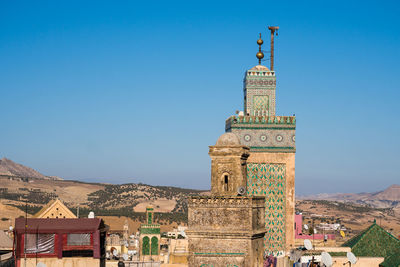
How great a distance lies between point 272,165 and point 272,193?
1.40 meters

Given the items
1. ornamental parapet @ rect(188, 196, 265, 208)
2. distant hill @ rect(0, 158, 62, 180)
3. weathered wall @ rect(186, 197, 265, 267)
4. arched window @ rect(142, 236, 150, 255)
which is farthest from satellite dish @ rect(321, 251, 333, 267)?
distant hill @ rect(0, 158, 62, 180)

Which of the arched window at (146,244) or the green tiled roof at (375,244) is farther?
the arched window at (146,244)

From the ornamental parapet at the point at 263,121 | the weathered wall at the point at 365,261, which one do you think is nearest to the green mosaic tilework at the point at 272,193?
the ornamental parapet at the point at 263,121

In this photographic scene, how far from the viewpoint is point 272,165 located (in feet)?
119

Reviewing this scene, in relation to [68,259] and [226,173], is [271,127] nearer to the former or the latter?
[226,173]

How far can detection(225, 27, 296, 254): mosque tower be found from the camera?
3588 centimetres

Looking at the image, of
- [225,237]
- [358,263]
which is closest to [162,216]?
[358,263]

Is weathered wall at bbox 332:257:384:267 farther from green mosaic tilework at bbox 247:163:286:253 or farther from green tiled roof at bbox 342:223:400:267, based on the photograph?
green mosaic tilework at bbox 247:163:286:253

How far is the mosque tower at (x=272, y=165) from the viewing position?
3588cm

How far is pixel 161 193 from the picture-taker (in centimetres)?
12481

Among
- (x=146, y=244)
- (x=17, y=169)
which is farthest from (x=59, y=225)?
(x=17, y=169)

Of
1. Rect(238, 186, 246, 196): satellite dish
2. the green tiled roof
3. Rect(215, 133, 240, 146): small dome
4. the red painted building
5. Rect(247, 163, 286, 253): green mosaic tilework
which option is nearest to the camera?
Rect(238, 186, 246, 196): satellite dish

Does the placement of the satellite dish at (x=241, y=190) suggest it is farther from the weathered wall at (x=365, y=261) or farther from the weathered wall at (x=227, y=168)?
the weathered wall at (x=365, y=261)

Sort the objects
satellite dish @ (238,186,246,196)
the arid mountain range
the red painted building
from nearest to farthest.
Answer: satellite dish @ (238,186,246,196) < the red painted building < the arid mountain range
